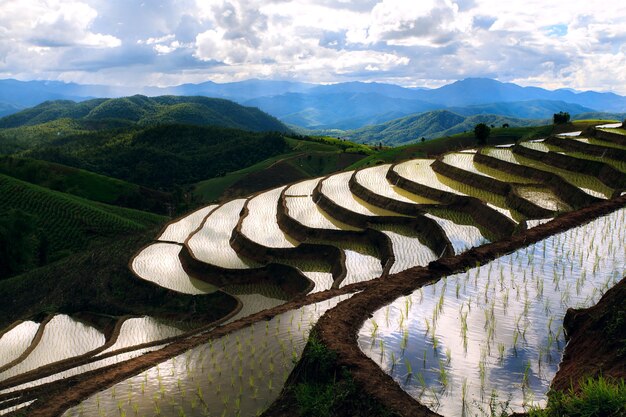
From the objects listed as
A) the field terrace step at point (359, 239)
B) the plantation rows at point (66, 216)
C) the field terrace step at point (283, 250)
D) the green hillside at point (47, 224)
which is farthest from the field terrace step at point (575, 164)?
the plantation rows at point (66, 216)

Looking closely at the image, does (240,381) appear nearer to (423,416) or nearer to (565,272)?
(423,416)

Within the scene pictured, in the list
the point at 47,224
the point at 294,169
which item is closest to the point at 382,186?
the point at 47,224

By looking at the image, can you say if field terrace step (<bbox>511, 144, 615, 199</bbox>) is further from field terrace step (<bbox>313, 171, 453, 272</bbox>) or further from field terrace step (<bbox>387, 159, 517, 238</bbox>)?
field terrace step (<bbox>313, 171, 453, 272</bbox>)

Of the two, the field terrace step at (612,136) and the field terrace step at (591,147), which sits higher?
the field terrace step at (612,136)

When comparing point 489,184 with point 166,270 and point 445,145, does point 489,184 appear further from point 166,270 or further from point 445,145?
point 445,145

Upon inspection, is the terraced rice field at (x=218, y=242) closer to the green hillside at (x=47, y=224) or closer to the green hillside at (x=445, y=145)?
the green hillside at (x=47, y=224)
